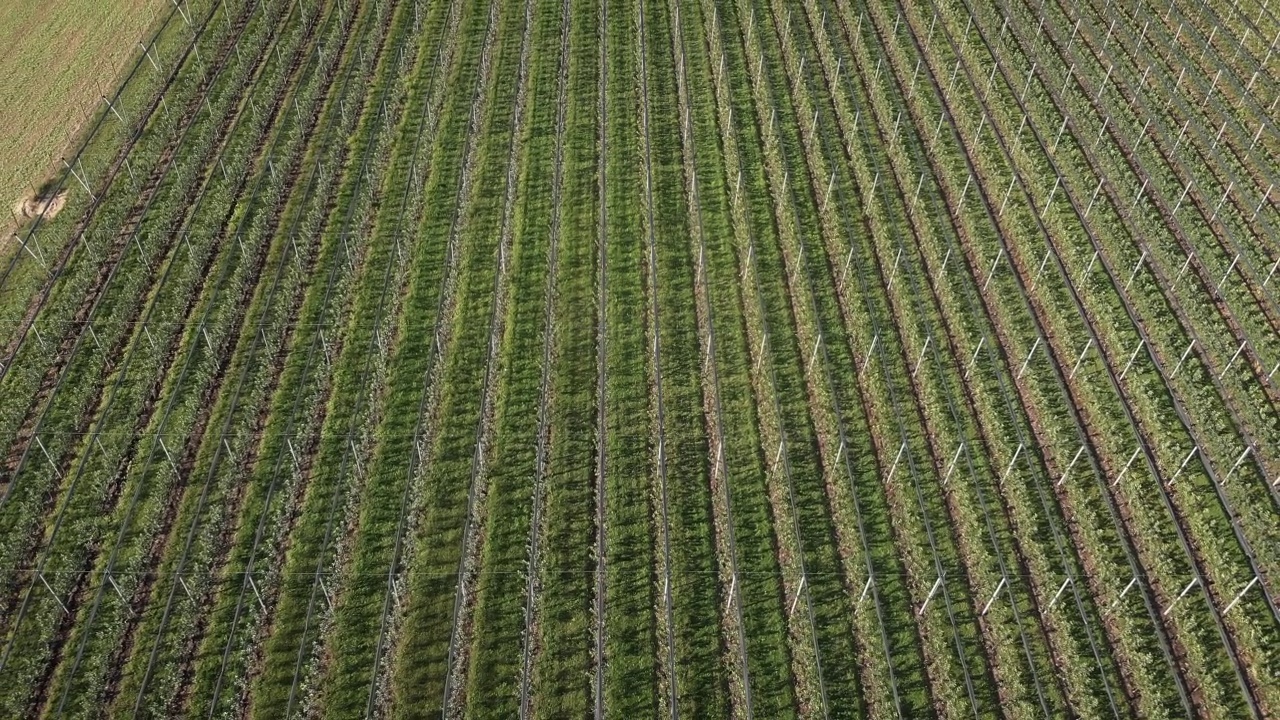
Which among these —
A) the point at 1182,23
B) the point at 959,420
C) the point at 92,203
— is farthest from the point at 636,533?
the point at 1182,23

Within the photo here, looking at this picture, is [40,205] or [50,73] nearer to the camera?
[40,205]

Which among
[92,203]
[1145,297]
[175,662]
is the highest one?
[92,203]

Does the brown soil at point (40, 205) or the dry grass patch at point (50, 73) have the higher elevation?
the dry grass patch at point (50, 73)

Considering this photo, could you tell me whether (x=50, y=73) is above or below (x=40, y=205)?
above

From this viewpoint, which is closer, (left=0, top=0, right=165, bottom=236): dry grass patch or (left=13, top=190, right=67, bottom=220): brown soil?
(left=13, top=190, right=67, bottom=220): brown soil

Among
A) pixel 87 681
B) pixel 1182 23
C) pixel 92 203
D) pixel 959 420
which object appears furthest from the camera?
pixel 1182 23

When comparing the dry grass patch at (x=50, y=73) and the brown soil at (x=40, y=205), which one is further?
the dry grass patch at (x=50, y=73)

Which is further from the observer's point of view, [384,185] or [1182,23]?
[1182,23]

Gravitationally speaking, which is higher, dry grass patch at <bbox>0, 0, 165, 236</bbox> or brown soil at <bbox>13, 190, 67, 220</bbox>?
dry grass patch at <bbox>0, 0, 165, 236</bbox>

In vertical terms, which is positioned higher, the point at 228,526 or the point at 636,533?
the point at 228,526

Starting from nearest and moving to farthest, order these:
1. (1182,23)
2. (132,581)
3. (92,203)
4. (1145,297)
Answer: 1. (132,581)
2. (1145,297)
3. (92,203)
4. (1182,23)

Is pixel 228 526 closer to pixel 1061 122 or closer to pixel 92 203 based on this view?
pixel 92 203
